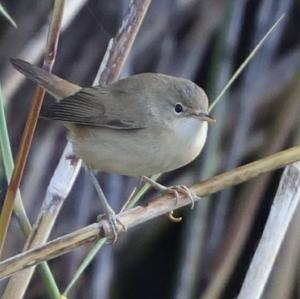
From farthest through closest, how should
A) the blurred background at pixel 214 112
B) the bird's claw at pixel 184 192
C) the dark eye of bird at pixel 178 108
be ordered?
the blurred background at pixel 214 112
the dark eye of bird at pixel 178 108
the bird's claw at pixel 184 192

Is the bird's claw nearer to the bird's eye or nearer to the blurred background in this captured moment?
the bird's eye

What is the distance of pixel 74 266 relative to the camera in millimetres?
3459

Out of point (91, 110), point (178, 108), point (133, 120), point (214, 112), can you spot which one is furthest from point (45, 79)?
point (214, 112)

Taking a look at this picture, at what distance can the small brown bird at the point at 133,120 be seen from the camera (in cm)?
251

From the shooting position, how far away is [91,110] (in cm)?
277

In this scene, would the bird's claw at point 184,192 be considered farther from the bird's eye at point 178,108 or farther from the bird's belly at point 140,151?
the bird's eye at point 178,108

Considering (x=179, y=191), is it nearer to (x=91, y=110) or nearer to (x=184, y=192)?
(x=184, y=192)

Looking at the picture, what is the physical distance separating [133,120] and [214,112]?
633 millimetres

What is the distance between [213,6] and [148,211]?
1.28m

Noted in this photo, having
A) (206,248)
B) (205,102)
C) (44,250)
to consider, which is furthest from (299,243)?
(44,250)

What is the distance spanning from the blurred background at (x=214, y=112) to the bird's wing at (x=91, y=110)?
478 mm

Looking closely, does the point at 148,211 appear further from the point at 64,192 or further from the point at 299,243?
the point at 299,243

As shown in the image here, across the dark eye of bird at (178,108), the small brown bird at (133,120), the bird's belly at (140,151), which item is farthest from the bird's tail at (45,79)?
the dark eye of bird at (178,108)

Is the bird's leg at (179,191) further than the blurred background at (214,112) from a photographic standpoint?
No
